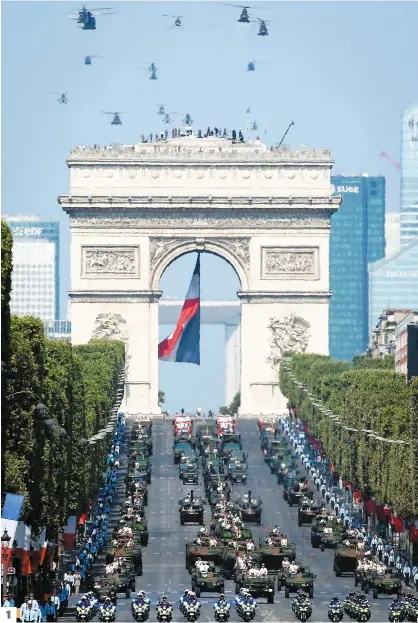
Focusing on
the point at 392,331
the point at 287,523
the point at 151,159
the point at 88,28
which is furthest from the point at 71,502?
the point at 392,331

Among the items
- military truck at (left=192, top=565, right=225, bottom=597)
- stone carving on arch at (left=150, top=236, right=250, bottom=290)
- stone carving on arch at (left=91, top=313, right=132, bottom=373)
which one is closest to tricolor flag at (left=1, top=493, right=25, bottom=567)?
military truck at (left=192, top=565, right=225, bottom=597)

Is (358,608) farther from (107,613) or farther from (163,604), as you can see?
(107,613)

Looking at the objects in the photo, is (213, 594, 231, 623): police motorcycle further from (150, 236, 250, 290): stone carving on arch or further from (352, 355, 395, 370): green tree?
(150, 236, 250, 290): stone carving on arch

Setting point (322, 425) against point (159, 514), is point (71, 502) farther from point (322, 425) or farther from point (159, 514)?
point (322, 425)

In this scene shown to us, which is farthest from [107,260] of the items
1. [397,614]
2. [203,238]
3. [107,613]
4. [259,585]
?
[397,614]

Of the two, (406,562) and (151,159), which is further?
(151,159)
